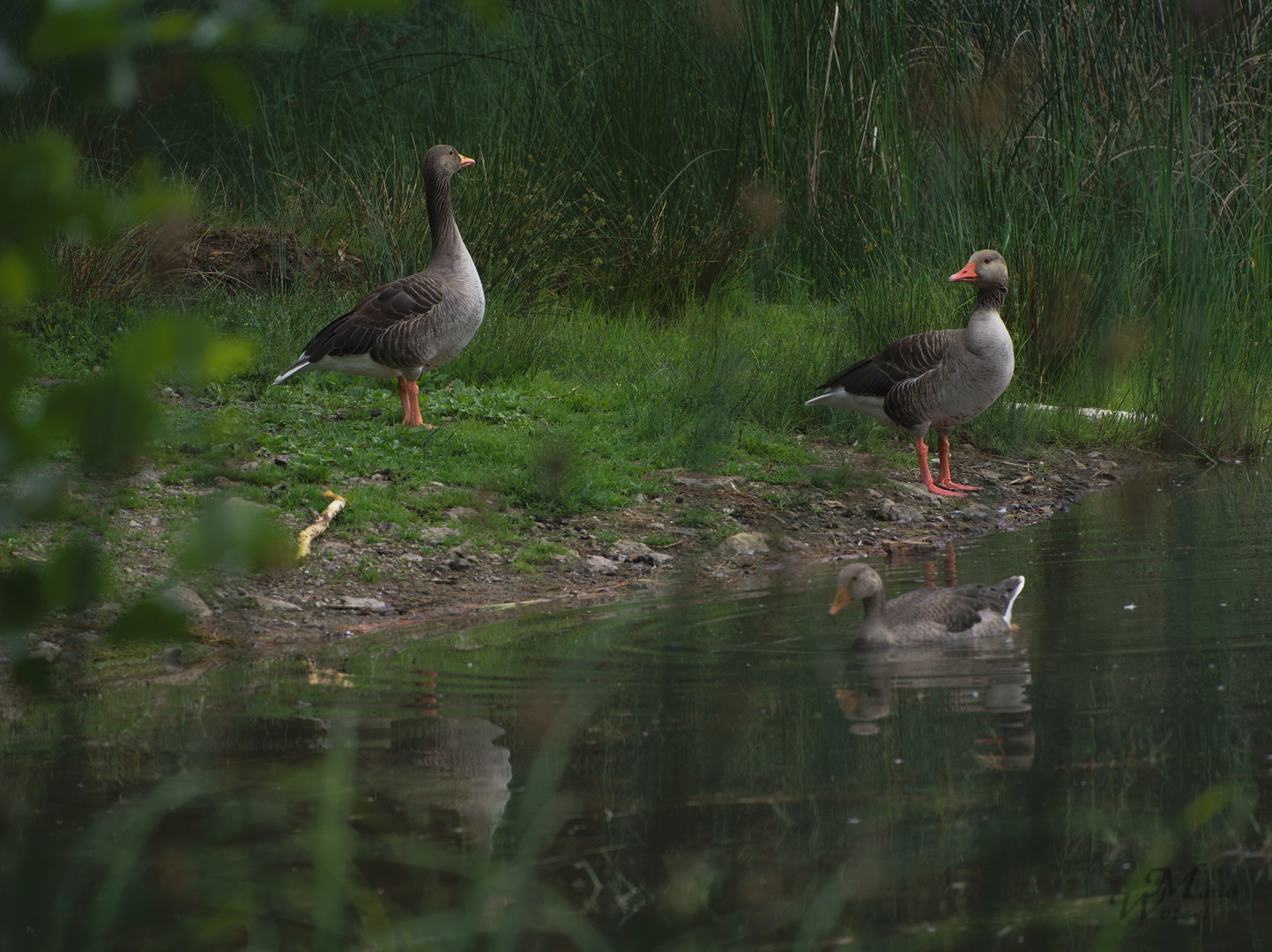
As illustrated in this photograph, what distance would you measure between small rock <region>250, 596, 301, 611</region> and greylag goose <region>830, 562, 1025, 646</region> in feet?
8.59

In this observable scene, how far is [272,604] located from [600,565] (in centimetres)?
188

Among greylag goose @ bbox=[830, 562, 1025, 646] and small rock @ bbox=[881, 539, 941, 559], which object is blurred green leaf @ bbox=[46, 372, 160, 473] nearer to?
greylag goose @ bbox=[830, 562, 1025, 646]

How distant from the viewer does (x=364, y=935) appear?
2662 millimetres

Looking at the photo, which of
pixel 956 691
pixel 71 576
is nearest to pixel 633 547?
pixel 956 691

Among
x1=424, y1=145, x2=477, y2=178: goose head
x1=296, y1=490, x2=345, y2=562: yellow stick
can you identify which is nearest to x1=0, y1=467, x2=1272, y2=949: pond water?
x1=296, y1=490, x2=345, y2=562: yellow stick

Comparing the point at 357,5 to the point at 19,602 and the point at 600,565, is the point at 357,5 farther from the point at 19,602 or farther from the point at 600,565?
the point at 600,565

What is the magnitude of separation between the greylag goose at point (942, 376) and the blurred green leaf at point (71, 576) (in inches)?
320

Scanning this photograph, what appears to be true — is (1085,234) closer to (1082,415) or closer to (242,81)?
(1082,415)

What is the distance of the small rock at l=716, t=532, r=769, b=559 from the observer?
7656mm

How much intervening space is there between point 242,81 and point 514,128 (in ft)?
41.8

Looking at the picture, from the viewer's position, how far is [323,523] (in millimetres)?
7059

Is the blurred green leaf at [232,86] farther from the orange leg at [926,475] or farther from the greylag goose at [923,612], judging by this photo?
the orange leg at [926,475]

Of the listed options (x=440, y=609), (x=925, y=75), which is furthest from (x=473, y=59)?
(x=440, y=609)

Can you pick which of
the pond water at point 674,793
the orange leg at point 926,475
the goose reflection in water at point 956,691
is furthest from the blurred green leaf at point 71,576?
the orange leg at point 926,475
